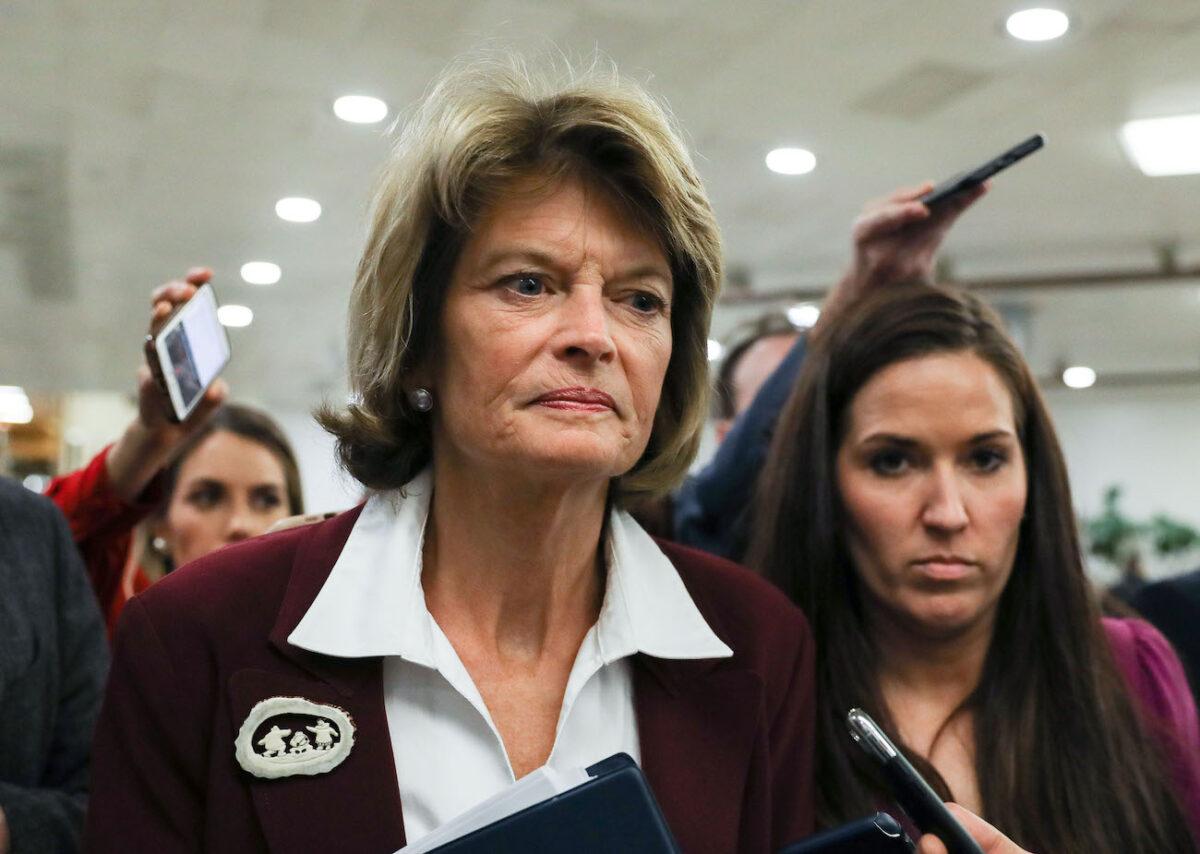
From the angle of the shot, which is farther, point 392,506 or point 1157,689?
point 1157,689

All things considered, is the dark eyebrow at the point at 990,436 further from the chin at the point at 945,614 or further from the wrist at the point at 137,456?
the wrist at the point at 137,456

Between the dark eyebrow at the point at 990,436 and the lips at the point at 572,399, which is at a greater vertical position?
the lips at the point at 572,399

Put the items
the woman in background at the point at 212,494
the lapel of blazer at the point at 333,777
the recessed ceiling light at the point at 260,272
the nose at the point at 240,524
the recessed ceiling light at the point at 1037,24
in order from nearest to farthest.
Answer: the lapel of blazer at the point at 333,777
the woman in background at the point at 212,494
the nose at the point at 240,524
the recessed ceiling light at the point at 1037,24
the recessed ceiling light at the point at 260,272

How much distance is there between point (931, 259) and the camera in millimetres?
1970

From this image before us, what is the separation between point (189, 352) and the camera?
6.40 ft

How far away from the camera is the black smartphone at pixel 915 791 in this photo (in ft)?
3.28

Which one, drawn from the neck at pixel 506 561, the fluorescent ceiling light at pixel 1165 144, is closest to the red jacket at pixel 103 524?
the neck at pixel 506 561

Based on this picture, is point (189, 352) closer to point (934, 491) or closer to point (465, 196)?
point (465, 196)

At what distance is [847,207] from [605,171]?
5.51 meters

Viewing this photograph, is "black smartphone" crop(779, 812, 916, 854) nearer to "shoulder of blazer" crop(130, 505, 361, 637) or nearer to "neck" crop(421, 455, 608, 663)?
"neck" crop(421, 455, 608, 663)

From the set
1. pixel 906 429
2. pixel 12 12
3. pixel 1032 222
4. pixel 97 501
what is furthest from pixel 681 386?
pixel 1032 222

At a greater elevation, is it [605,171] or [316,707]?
[605,171]

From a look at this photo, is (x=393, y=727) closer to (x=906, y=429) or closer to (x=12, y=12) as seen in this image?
(x=906, y=429)

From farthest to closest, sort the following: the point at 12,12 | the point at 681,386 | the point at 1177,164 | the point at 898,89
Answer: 1. the point at 1177,164
2. the point at 898,89
3. the point at 12,12
4. the point at 681,386
